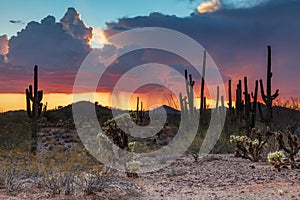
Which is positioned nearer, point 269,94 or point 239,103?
point 269,94

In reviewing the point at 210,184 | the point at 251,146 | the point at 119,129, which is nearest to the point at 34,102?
the point at 119,129

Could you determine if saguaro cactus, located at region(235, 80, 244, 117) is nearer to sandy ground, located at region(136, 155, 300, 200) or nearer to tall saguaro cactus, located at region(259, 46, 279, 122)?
tall saguaro cactus, located at region(259, 46, 279, 122)

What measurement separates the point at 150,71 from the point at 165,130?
21.9ft

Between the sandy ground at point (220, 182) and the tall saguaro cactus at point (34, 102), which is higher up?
the tall saguaro cactus at point (34, 102)

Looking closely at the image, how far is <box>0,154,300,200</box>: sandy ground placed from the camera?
260 inches

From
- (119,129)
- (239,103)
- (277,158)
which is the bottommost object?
(277,158)

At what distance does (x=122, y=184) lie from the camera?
7199 millimetres

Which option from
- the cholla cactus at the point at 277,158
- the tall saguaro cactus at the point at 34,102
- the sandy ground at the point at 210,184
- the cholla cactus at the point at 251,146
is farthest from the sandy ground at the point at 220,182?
the tall saguaro cactus at the point at 34,102

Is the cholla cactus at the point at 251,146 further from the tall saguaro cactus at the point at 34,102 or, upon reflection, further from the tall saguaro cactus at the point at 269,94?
the tall saguaro cactus at the point at 34,102

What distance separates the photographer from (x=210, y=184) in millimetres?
7688

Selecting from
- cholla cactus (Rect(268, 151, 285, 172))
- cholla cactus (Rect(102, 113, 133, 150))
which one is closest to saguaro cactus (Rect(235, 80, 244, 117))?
cholla cactus (Rect(268, 151, 285, 172))

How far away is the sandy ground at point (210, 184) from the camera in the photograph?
21.7 ft

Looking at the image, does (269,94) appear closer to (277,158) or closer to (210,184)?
(277,158)

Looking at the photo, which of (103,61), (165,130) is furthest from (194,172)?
(165,130)
